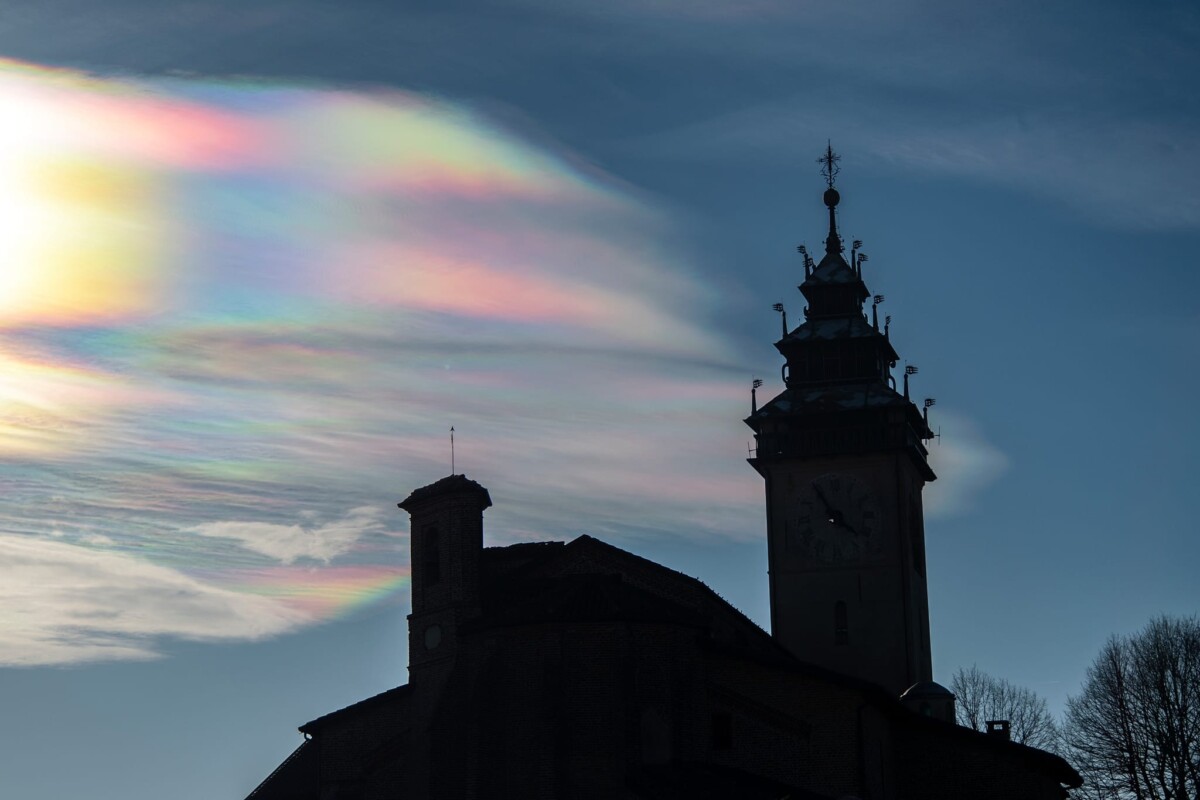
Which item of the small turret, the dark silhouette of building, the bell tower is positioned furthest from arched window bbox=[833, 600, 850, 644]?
the small turret

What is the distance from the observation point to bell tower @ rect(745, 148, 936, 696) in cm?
6706

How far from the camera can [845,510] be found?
6831cm

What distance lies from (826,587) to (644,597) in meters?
18.0

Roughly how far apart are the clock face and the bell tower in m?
0.03

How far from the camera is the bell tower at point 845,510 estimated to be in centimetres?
6706

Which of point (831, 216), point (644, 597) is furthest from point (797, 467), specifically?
point (644, 597)

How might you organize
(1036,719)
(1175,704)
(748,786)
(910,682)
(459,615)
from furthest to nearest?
(1036,719)
(910,682)
(1175,704)
(459,615)
(748,786)

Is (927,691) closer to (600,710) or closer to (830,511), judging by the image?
(830,511)

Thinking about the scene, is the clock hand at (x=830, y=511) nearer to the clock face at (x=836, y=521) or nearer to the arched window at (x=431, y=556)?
the clock face at (x=836, y=521)

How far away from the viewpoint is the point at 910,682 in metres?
66.2

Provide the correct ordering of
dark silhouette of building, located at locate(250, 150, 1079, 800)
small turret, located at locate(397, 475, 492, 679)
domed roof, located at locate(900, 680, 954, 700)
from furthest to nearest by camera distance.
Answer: domed roof, located at locate(900, 680, 954, 700) < small turret, located at locate(397, 475, 492, 679) < dark silhouette of building, located at locate(250, 150, 1079, 800)

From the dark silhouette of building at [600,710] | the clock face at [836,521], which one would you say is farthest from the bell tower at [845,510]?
the dark silhouette of building at [600,710]

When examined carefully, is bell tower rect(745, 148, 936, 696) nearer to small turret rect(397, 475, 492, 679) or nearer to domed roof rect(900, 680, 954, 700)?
domed roof rect(900, 680, 954, 700)

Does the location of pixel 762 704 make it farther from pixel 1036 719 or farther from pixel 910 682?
pixel 1036 719
